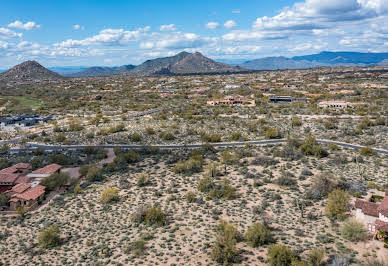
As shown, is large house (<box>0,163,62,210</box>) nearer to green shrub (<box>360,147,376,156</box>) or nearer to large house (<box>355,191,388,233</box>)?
large house (<box>355,191,388,233</box>)

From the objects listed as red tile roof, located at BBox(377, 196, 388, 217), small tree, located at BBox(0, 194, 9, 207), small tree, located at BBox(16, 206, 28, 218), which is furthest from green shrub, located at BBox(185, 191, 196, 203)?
small tree, located at BBox(0, 194, 9, 207)

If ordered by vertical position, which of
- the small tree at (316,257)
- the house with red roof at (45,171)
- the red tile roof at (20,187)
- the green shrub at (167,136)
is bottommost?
the small tree at (316,257)

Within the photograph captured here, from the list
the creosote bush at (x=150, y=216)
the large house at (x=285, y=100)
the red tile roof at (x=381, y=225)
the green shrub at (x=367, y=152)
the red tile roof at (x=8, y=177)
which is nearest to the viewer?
the red tile roof at (x=381, y=225)

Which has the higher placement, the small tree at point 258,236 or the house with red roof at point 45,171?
the house with red roof at point 45,171

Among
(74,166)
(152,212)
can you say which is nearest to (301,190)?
(152,212)

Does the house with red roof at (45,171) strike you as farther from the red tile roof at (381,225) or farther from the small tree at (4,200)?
the red tile roof at (381,225)

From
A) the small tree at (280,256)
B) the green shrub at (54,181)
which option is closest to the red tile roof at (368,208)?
the small tree at (280,256)
